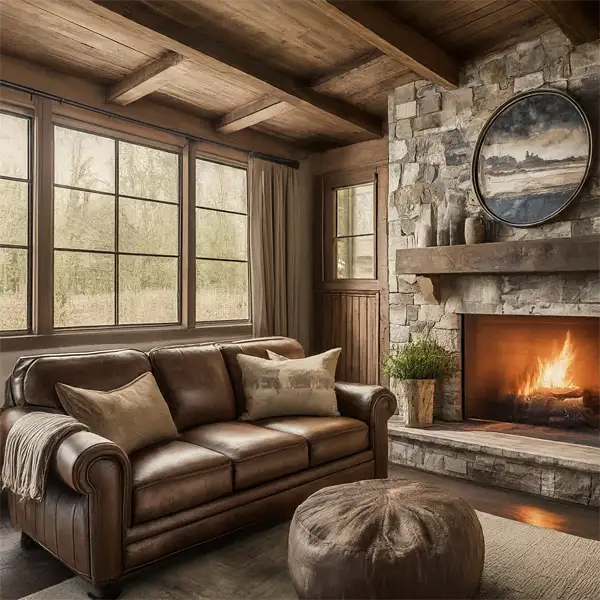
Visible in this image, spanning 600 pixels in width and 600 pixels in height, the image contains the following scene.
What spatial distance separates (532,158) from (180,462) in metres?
2.65

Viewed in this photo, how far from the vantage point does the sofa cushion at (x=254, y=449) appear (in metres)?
2.61

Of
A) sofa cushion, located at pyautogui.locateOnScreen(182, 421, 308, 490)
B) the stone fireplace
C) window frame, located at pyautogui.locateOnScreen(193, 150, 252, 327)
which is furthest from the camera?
window frame, located at pyautogui.locateOnScreen(193, 150, 252, 327)

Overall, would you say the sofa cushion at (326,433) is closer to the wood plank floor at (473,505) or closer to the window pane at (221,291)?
the wood plank floor at (473,505)

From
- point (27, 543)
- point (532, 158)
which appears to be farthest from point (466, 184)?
point (27, 543)

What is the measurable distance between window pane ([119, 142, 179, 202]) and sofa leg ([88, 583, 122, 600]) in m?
2.63

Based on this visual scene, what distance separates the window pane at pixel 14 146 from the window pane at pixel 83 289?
54 cm

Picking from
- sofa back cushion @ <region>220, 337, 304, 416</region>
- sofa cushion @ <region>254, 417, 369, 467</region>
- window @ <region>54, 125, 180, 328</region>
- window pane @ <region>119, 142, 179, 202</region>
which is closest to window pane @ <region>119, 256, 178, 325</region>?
window @ <region>54, 125, 180, 328</region>

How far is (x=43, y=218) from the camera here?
3.42m

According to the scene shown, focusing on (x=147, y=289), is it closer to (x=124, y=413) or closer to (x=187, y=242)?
(x=187, y=242)

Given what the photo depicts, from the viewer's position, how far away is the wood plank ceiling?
2.81m

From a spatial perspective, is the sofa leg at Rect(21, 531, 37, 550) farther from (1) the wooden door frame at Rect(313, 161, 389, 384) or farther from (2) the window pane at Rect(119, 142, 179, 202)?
(1) the wooden door frame at Rect(313, 161, 389, 384)

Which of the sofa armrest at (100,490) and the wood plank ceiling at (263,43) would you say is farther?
the wood plank ceiling at (263,43)

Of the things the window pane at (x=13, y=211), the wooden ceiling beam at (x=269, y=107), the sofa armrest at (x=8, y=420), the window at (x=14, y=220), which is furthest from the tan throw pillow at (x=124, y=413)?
the wooden ceiling beam at (x=269, y=107)

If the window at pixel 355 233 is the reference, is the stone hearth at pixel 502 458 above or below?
below
